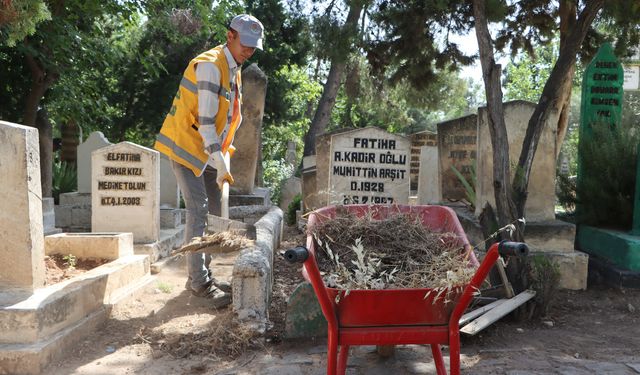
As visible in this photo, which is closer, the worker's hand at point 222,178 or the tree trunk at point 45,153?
the worker's hand at point 222,178

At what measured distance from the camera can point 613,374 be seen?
338 cm

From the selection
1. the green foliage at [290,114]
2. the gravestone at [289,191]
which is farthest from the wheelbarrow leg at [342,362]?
the green foliage at [290,114]

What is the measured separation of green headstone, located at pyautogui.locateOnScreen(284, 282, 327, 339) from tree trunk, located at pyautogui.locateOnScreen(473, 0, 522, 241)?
1680 millimetres

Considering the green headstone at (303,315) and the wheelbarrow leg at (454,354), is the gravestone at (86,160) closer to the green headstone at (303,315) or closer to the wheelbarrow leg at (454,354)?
the green headstone at (303,315)

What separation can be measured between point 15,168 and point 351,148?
413 centimetres

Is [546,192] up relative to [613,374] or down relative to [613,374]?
up

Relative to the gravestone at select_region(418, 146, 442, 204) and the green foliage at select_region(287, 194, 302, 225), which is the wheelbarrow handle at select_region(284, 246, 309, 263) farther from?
the green foliage at select_region(287, 194, 302, 225)

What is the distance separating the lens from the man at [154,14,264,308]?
4.23 metres

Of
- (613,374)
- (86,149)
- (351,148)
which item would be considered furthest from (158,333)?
(86,149)

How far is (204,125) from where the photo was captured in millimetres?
4207

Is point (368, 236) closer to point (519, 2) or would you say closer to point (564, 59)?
point (564, 59)

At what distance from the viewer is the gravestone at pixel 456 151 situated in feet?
26.3

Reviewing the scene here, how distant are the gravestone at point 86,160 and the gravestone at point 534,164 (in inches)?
263

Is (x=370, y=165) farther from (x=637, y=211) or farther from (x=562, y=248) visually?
(x=637, y=211)
